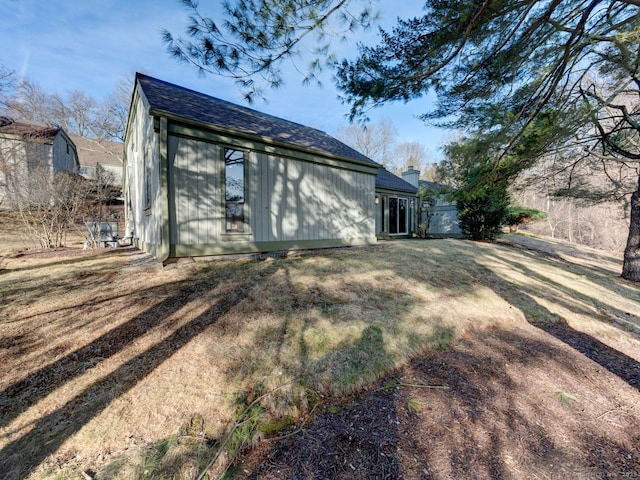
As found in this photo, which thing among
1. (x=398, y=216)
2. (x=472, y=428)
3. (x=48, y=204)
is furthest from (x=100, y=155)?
(x=472, y=428)

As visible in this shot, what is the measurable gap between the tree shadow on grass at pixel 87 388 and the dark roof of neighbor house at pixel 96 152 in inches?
989

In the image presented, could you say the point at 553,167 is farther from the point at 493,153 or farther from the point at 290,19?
the point at 290,19

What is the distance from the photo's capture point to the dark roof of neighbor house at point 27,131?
1385 centimetres

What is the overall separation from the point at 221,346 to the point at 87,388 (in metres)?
1.08

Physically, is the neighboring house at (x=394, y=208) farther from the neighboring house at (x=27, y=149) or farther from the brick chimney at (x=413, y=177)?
the neighboring house at (x=27, y=149)

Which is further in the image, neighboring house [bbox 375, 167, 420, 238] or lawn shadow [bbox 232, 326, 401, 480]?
neighboring house [bbox 375, 167, 420, 238]

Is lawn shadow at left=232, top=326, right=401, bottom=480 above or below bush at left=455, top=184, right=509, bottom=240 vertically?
below

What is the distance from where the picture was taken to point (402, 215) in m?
13.7

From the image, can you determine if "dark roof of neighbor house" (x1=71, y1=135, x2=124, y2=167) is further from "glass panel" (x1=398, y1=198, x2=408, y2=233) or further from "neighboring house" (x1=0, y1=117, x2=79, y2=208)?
"glass panel" (x1=398, y1=198, x2=408, y2=233)

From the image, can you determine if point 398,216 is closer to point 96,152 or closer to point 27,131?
point 27,131

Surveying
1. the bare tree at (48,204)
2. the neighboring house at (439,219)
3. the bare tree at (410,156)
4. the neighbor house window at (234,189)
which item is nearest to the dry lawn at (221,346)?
the neighbor house window at (234,189)

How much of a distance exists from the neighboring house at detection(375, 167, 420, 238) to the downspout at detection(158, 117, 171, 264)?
28.2 ft

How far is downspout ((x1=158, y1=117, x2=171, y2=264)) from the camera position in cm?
511

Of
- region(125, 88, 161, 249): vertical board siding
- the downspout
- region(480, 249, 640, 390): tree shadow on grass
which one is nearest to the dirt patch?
region(480, 249, 640, 390): tree shadow on grass
